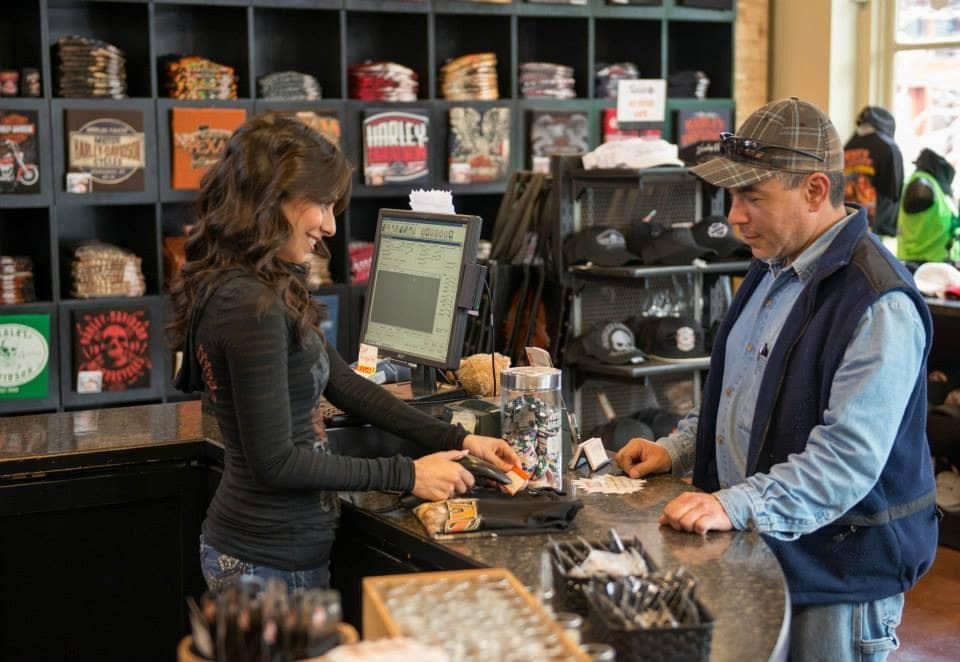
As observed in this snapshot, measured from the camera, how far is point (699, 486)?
105 inches

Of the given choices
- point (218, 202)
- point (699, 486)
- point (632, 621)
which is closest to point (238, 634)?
point (632, 621)

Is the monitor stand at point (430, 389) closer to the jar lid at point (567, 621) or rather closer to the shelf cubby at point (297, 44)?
the jar lid at point (567, 621)

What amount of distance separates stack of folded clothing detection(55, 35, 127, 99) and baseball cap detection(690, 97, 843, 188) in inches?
162

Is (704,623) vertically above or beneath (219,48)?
beneath

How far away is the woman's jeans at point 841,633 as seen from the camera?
229cm

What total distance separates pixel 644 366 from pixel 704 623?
3728 millimetres

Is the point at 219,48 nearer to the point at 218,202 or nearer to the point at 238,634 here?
the point at 218,202

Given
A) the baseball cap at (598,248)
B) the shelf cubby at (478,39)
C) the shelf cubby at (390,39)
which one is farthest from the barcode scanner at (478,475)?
the shelf cubby at (478,39)

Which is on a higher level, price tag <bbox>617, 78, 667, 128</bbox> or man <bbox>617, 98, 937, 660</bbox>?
price tag <bbox>617, 78, 667, 128</bbox>

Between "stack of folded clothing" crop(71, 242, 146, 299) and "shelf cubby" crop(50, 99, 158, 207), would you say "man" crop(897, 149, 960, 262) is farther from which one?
"stack of folded clothing" crop(71, 242, 146, 299)

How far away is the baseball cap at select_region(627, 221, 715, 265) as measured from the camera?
5.36 m

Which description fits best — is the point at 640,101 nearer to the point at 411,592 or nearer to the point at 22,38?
the point at 22,38

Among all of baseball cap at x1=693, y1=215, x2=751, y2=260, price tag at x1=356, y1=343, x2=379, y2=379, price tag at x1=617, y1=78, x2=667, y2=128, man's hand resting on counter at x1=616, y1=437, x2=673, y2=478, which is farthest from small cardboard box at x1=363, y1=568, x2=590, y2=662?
price tag at x1=617, y1=78, x2=667, y2=128

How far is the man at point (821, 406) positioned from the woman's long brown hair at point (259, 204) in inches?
29.3
